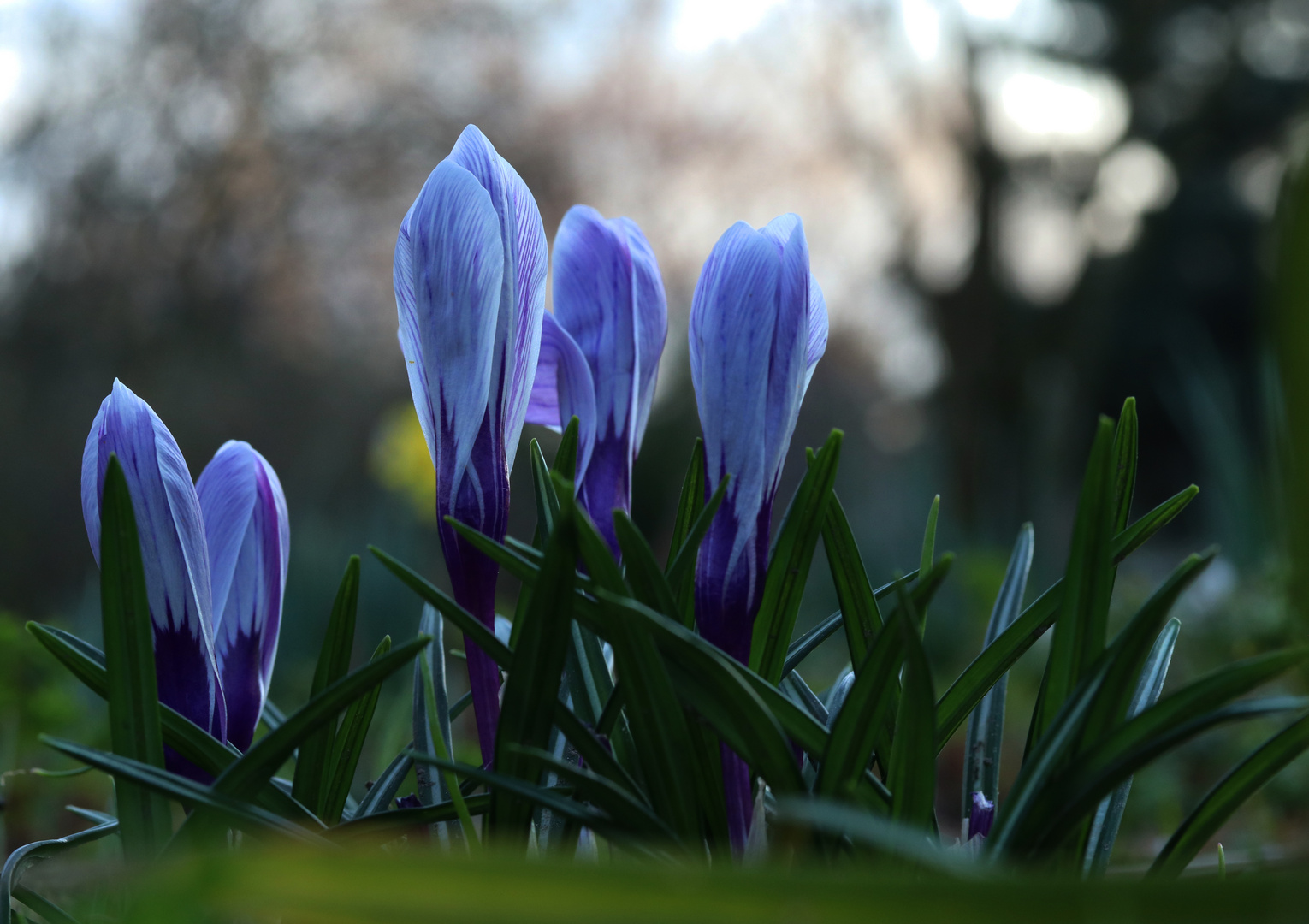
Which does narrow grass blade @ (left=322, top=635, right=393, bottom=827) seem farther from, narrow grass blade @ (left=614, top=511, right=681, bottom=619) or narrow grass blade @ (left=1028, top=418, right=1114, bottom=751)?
narrow grass blade @ (left=1028, top=418, right=1114, bottom=751)

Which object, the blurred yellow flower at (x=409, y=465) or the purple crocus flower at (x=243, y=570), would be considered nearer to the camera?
the purple crocus flower at (x=243, y=570)

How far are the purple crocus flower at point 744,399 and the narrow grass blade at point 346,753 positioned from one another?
0.73ft

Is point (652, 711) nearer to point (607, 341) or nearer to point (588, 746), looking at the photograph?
point (588, 746)

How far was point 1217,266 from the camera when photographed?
447 inches

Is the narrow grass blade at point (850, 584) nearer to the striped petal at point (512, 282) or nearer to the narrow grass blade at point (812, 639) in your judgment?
the narrow grass blade at point (812, 639)

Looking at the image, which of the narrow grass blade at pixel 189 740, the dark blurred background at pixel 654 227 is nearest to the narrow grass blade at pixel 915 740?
the narrow grass blade at pixel 189 740

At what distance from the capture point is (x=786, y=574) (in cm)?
58

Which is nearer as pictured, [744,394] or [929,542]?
[744,394]

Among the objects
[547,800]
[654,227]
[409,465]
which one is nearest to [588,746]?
[547,800]

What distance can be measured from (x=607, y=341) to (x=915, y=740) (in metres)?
0.34

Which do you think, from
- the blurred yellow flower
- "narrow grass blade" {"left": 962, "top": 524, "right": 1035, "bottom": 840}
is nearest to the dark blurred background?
the blurred yellow flower

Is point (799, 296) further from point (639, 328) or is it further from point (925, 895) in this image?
point (925, 895)

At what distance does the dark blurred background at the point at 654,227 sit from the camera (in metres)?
6.84

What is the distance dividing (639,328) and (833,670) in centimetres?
339
